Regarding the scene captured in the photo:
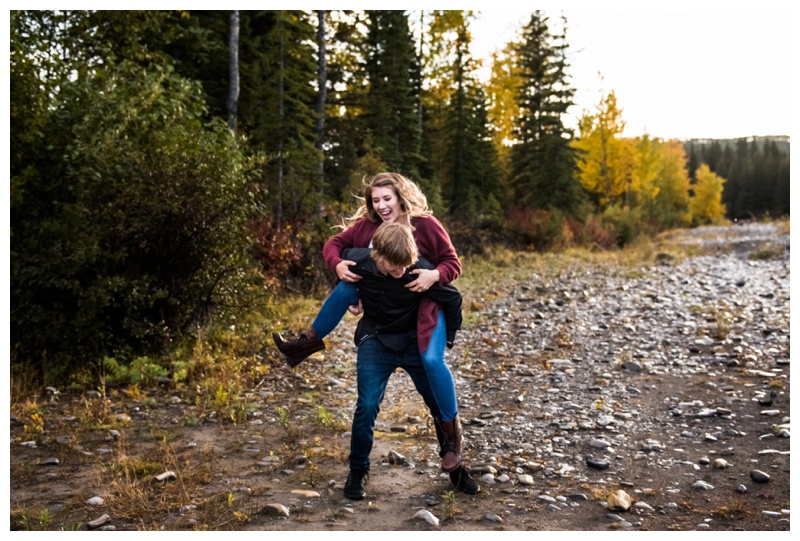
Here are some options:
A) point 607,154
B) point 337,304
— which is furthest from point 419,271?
point 607,154

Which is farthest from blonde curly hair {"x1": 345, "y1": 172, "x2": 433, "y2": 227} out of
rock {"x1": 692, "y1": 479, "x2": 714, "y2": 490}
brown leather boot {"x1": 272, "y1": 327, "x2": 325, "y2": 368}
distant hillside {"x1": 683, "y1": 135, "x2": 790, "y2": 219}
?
distant hillside {"x1": 683, "y1": 135, "x2": 790, "y2": 219}

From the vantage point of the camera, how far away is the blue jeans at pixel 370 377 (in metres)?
4.62

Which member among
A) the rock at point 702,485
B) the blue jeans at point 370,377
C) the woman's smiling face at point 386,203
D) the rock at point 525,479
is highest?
the woman's smiling face at point 386,203

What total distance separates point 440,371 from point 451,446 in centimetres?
64

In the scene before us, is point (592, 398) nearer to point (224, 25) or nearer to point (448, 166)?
point (224, 25)

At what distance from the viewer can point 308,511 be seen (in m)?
4.55

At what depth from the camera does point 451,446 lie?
4785 millimetres

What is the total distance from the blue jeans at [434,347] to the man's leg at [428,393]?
143mm

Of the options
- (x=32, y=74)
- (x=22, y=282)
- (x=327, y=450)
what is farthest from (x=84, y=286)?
(x=327, y=450)

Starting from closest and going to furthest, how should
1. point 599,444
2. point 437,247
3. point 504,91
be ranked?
point 437,247 < point 599,444 < point 504,91

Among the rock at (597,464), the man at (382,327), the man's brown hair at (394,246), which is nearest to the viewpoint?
the man's brown hair at (394,246)

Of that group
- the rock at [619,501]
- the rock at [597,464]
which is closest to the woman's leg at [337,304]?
the rock at [619,501]

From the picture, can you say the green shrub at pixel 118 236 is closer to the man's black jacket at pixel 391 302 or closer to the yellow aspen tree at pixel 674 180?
the man's black jacket at pixel 391 302

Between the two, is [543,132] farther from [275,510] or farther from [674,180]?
[674,180]
